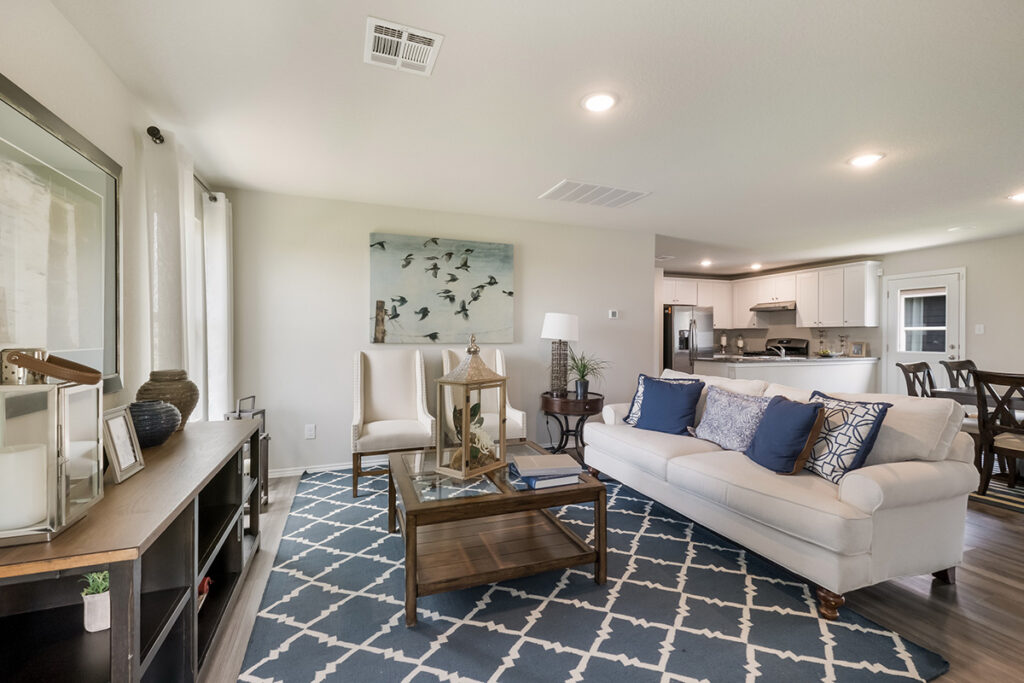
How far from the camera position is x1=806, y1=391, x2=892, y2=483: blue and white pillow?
207 cm

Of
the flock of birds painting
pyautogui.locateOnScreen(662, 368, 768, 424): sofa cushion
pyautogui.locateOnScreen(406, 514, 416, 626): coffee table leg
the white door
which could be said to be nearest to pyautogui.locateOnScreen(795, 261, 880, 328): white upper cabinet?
the white door

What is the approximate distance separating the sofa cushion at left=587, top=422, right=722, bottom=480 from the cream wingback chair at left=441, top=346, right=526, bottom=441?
0.58 metres

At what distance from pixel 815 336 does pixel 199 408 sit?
8.24 m

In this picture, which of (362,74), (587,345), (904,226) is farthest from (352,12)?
(904,226)

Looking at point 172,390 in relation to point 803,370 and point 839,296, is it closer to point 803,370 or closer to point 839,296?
point 803,370

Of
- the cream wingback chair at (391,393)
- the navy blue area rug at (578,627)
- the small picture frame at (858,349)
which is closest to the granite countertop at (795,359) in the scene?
the small picture frame at (858,349)

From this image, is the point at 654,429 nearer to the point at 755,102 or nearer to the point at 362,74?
the point at 755,102

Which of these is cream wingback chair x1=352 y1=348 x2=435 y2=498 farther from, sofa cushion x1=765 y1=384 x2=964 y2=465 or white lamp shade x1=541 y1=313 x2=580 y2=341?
sofa cushion x1=765 y1=384 x2=964 y2=465

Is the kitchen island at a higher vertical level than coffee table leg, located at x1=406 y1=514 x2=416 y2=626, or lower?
higher

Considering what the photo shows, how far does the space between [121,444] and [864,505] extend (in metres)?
2.69

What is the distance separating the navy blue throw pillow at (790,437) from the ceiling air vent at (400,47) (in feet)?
7.77

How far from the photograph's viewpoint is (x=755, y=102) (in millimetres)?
2211

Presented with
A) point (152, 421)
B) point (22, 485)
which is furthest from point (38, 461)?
point (152, 421)

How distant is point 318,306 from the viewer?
383cm
